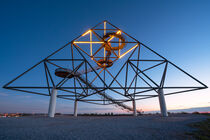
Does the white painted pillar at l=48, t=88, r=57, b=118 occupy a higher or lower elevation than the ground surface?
higher

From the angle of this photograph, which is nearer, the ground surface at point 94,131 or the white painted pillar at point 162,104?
the ground surface at point 94,131

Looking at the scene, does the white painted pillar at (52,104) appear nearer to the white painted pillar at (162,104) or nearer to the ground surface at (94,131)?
the ground surface at (94,131)

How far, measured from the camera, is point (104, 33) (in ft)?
54.2

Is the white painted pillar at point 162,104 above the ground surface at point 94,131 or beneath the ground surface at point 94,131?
above

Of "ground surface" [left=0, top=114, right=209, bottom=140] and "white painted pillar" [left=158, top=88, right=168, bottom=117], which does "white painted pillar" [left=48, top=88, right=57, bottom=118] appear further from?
"white painted pillar" [left=158, top=88, right=168, bottom=117]

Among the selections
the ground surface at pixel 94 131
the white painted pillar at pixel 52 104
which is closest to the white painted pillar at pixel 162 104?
the ground surface at pixel 94 131

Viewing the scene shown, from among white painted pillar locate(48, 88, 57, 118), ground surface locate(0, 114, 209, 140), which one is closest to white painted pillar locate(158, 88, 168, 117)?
ground surface locate(0, 114, 209, 140)

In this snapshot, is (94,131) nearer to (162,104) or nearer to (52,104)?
(52,104)

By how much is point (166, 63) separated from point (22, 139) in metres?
18.3

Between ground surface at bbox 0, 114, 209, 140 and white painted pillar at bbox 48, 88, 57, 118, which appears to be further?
white painted pillar at bbox 48, 88, 57, 118

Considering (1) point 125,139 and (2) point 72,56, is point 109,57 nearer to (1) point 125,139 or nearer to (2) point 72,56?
(2) point 72,56

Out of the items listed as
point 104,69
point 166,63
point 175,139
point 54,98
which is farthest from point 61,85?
point 166,63

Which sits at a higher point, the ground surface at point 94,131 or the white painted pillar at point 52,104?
the white painted pillar at point 52,104

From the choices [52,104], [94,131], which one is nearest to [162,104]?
[94,131]
